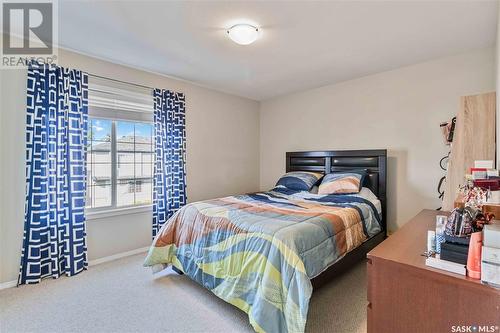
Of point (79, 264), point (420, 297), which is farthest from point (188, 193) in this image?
point (420, 297)

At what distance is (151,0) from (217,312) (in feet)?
8.25

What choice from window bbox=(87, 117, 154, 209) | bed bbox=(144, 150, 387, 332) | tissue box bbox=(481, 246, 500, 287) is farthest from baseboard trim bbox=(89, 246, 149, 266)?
tissue box bbox=(481, 246, 500, 287)

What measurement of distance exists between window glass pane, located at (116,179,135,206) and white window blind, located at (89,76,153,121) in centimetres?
85

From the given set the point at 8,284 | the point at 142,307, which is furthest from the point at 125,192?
the point at 142,307

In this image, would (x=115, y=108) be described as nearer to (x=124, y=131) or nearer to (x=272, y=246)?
(x=124, y=131)

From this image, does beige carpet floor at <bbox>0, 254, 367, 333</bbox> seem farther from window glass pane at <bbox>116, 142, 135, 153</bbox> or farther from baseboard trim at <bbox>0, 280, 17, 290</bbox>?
window glass pane at <bbox>116, 142, 135, 153</bbox>

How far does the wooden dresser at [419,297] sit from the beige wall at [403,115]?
80.2 inches

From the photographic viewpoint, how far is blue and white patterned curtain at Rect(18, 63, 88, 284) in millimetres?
2441

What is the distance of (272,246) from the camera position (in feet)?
5.68

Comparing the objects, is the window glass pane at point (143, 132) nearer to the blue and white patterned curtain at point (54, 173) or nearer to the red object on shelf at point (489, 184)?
the blue and white patterned curtain at point (54, 173)

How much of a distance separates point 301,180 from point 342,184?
62cm

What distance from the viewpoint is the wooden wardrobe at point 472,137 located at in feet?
6.88

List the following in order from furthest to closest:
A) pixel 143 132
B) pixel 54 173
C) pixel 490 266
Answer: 1. pixel 143 132
2. pixel 54 173
3. pixel 490 266

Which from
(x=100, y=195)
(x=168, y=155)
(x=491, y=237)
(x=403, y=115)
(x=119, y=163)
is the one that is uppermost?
(x=403, y=115)
